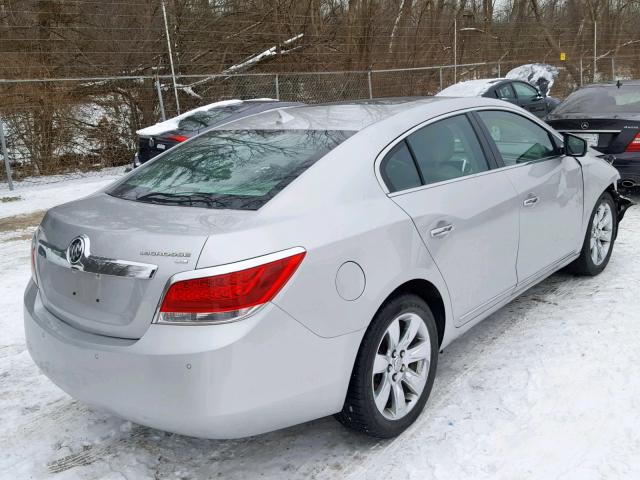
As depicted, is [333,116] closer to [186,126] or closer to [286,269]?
[286,269]

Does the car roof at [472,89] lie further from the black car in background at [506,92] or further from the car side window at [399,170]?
the car side window at [399,170]

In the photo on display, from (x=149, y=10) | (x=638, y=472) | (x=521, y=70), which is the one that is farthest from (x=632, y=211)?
(x=521, y=70)

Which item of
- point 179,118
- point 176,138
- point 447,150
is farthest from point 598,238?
point 179,118

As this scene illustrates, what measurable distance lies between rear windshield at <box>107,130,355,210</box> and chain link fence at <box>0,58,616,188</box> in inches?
321

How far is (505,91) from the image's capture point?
13.0 metres

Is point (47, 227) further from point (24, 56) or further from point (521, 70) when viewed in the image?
point (521, 70)

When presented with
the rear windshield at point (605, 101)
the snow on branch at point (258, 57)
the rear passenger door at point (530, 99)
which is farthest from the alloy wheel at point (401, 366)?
the snow on branch at point (258, 57)

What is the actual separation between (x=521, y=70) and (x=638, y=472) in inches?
757

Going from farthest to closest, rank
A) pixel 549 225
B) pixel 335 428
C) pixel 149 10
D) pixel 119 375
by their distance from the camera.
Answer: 1. pixel 149 10
2. pixel 549 225
3. pixel 335 428
4. pixel 119 375

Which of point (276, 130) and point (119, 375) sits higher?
point (276, 130)

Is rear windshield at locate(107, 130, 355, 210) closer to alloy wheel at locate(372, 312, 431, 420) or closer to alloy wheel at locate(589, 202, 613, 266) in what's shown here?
alloy wheel at locate(372, 312, 431, 420)

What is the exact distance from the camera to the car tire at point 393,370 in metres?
2.69

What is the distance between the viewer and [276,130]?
3.38 metres

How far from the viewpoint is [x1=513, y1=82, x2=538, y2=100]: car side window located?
527 inches
